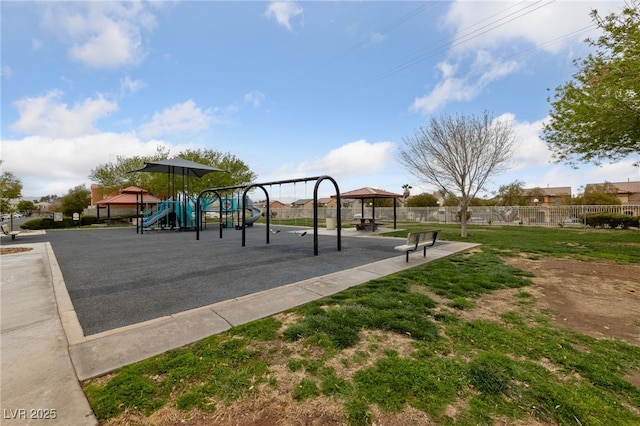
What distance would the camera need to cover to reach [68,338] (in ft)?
10.2

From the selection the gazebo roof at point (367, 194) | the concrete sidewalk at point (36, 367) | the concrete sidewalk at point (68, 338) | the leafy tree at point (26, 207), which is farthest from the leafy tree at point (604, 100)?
the leafy tree at point (26, 207)

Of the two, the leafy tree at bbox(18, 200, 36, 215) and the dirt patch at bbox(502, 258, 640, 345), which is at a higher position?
the leafy tree at bbox(18, 200, 36, 215)

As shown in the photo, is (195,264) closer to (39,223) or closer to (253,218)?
(253,218)

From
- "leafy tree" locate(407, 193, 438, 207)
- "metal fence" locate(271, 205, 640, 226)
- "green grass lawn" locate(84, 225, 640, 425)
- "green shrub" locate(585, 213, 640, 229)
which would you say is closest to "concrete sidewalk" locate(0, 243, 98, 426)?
"green grass lawn" locate(84, 225, 640, 425)

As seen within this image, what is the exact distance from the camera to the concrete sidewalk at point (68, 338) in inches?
82.3

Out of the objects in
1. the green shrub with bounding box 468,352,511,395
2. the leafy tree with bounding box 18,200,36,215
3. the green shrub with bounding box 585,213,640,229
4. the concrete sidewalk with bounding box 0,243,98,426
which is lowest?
the green shrub with bounding box 468,352,511,395

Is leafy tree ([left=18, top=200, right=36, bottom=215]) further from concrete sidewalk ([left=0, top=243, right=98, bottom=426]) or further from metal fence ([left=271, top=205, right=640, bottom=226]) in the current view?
concrete sidewalk ([left=0, top=243, right=98, bottom=426])

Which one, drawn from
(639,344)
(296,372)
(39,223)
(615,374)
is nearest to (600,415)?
(615,374)

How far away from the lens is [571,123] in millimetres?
11156

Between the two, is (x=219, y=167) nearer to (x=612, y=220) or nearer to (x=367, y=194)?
(x=367, y=194)

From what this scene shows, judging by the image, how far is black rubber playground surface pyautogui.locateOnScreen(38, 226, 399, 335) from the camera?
4.10 meters

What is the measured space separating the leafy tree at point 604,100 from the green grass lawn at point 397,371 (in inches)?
331

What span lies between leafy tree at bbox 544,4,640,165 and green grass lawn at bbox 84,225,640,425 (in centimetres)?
Result: 842

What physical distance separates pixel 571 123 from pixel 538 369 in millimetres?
13110
